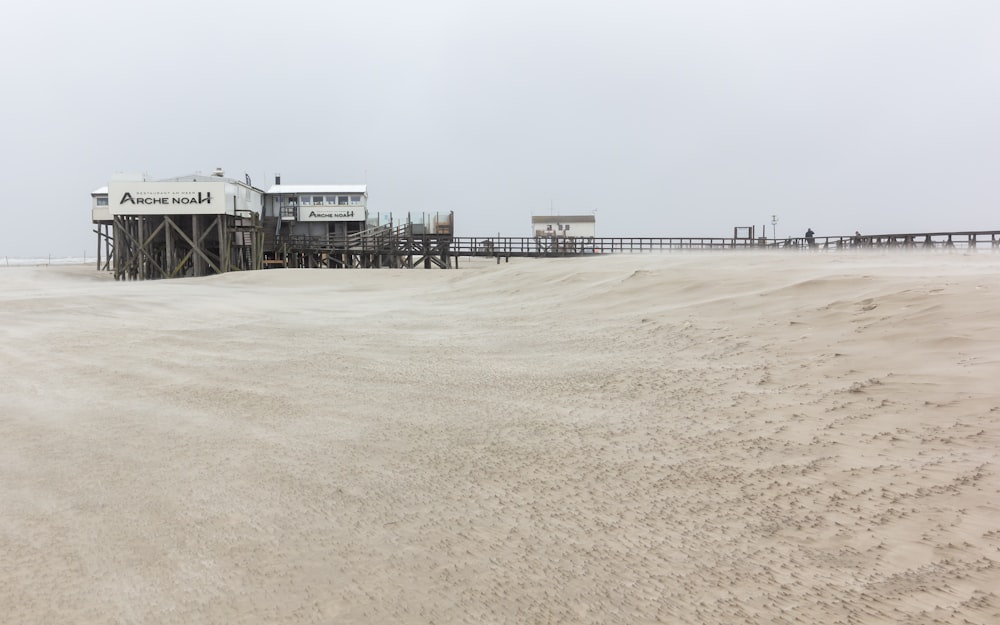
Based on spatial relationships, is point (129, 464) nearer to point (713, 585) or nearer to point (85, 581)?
point (85, 581)

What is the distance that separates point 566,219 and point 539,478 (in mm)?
74313

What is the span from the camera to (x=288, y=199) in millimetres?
45656

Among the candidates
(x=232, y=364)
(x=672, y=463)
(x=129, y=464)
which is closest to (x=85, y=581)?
(x=129, y=464)

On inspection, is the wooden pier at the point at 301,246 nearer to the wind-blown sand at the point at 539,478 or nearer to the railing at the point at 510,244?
the railing at the point at 510,244

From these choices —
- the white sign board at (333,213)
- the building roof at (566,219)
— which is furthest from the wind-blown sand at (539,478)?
the building roof at (566,219)

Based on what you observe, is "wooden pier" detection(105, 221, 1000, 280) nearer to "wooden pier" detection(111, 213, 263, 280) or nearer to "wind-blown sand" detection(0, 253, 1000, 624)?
"wooden pier" detection(111, 213, 263, 280)

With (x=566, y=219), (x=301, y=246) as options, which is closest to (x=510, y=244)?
(x=301, y=246)

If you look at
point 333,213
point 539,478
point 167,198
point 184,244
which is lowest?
point 539,478

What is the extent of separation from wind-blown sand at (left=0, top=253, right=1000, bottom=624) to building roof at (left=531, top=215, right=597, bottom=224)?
6930 centimetres

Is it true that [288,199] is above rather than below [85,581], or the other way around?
above

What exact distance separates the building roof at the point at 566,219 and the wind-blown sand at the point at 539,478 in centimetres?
6930

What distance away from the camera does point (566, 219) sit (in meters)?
76.4

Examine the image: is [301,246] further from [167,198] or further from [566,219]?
[566,219]

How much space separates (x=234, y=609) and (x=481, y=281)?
1779 centimetres
